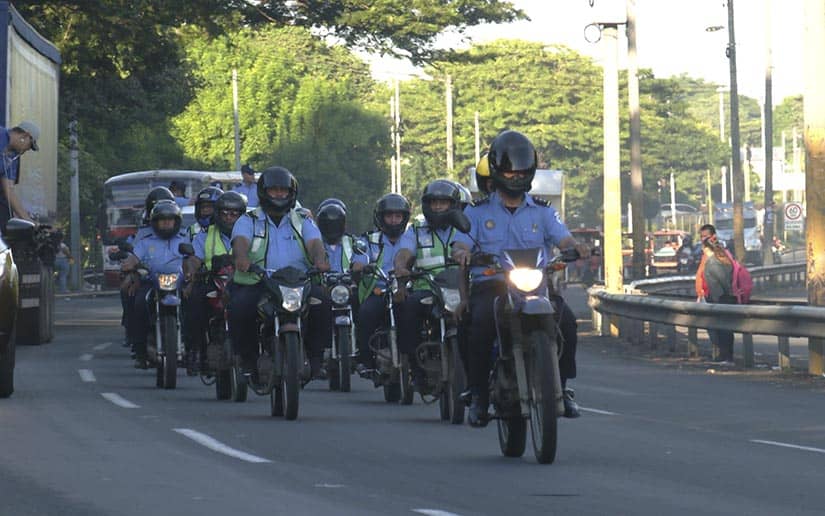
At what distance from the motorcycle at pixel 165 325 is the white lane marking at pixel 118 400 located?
741mm

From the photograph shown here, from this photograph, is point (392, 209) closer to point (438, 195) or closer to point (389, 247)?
point (389, 247)

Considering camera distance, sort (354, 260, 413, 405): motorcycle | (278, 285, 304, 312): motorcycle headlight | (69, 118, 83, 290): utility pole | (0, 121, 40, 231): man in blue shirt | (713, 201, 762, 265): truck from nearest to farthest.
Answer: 1. (278, 285, 304, 312): motorcycle headlight
2. (354, 260, 413, 405): motorcycle
3. (0, 121, 40, 231): man in blue shirt
4. (69, 118, 83, 290): utility pole
5. (713, 201, 762, 265): truck

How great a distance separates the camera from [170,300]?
57.7 ft

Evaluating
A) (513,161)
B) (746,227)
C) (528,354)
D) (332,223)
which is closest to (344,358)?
(332,223)

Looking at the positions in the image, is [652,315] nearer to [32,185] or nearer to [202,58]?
[32,185]

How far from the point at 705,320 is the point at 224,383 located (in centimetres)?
739

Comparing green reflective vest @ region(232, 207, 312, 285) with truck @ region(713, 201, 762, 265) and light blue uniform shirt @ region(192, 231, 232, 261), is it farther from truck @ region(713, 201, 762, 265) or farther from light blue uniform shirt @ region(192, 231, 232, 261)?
truck @ region(713, 201, 762, 265)

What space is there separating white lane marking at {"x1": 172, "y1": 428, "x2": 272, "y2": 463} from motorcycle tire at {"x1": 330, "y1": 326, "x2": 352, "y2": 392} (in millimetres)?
4235

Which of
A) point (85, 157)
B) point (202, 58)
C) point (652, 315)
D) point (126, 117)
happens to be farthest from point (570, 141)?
point (652, 315)

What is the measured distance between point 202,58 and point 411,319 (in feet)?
261

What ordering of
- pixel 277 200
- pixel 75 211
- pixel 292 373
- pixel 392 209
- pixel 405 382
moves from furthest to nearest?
pixel 75 211 → pixel 392 209 → pixel 405 382 → pixel 277 200 → pixel 292 373

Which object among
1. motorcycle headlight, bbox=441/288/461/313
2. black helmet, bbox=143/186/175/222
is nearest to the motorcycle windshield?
motorcycle headlight, bbox=441/288/461/313

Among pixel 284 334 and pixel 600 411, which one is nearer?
pixel 284 334

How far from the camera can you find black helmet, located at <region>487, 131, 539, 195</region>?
37.9 feet
